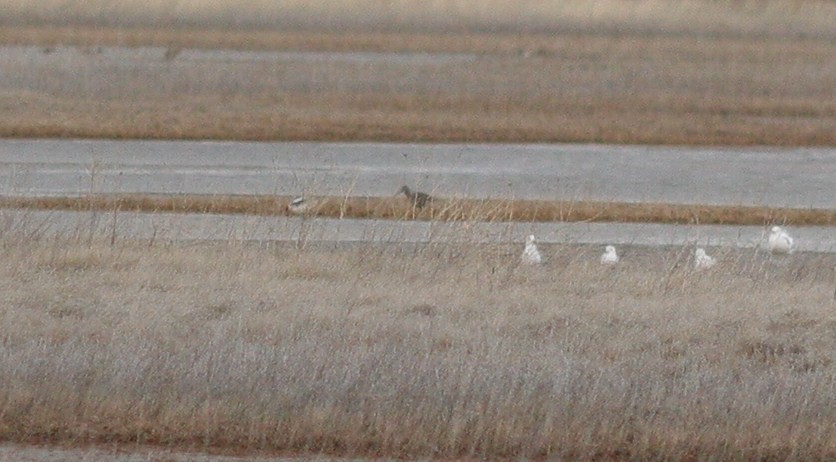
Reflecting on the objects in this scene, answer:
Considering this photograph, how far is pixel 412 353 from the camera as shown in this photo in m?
9.06

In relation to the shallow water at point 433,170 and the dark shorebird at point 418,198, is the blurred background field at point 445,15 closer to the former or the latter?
the shallow water at point 433,170

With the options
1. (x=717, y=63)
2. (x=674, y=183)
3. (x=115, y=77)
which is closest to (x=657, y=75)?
(x=717, y=63)

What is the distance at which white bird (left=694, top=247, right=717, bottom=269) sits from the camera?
12.1 metres

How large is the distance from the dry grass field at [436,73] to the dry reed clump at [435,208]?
20.9 ft

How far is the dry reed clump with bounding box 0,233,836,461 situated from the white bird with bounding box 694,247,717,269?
17 cm

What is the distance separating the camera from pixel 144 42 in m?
39.2

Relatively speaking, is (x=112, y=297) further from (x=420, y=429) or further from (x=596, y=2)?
(x=596, y=2)

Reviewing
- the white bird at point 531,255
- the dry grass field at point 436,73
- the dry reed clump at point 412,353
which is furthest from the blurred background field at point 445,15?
the dry reed clump at point 412,353

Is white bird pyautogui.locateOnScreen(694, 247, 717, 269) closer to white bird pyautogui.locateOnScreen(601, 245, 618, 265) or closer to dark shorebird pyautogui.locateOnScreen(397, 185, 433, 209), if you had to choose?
white bird pyautogui.locateOnScreen(601, 245, 618, 265)

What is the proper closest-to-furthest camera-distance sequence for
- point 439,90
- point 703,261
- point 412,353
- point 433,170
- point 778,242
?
1. point 412,353
2. point 703,261
3. point 778,242
4. point 433,170
5. point 439,90

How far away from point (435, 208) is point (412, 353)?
6.35 metres

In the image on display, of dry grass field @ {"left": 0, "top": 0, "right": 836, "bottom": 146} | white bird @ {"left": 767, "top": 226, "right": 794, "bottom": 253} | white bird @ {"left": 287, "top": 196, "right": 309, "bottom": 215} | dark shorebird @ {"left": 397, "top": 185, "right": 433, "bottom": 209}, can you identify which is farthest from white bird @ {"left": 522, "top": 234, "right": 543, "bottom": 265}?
dry grass field @ {"left": 0, "top": 0, "right": 836, "bottom": 146}

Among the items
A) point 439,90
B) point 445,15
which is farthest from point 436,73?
point 445,15

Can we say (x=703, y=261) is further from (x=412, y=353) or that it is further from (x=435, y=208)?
(x=412, y=353)
